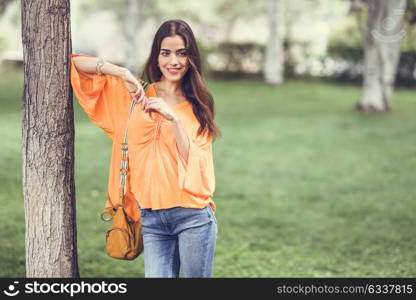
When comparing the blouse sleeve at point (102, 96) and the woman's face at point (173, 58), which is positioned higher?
the woman's face at point (173, 58)

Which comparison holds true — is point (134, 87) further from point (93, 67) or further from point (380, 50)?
point (380, 50)

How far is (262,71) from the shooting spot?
25047 millimetres

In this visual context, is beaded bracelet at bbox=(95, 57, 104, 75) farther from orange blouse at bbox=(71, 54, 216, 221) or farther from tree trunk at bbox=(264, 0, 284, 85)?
tree trunk at bbox=(264, 0, 284, 85)

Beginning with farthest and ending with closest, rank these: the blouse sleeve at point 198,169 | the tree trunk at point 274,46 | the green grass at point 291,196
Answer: the tree trunk at point 274,46 → the green grass at point 291,196 → the blouse sleeve at point 198,169

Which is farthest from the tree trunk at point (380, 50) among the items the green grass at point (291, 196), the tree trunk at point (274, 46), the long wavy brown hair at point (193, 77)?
the long wavy brown hair at point (193, 77)

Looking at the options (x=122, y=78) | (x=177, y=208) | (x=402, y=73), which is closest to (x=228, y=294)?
(x=177, y=208)

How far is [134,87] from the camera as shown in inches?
127

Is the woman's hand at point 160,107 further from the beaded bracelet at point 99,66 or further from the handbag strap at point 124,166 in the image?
the beaded bracelet at point 99,66

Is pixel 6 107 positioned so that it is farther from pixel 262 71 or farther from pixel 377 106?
pixel 262 71

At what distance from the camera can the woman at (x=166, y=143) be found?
3.17 meters

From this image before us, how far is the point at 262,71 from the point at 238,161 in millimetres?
14941

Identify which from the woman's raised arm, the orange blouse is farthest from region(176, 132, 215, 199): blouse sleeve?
the woman's raised arm

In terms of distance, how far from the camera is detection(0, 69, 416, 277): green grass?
5.88 m

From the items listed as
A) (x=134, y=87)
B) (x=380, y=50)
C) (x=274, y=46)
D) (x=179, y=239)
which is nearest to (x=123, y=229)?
(x=179, y=239)
